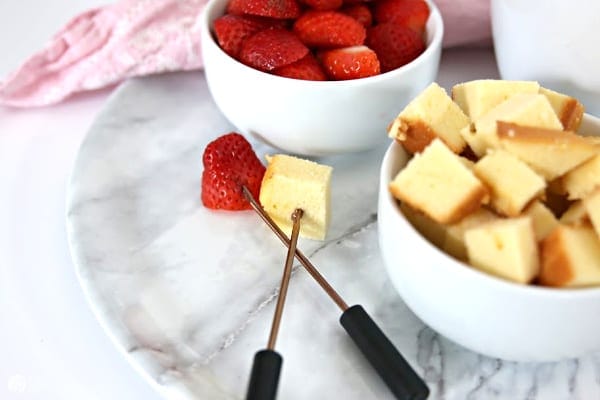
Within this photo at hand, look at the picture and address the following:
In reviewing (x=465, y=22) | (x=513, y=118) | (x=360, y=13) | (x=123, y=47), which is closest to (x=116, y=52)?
(x=123, y=47)

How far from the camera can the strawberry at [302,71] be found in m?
0.79

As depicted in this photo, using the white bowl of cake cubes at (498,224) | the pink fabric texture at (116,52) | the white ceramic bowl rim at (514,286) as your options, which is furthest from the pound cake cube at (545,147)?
the pink fabric texture at (116,52)

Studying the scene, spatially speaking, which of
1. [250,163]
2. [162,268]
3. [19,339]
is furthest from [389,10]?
[19,339]

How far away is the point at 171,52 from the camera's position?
0.97 meters

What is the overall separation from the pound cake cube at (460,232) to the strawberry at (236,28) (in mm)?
354

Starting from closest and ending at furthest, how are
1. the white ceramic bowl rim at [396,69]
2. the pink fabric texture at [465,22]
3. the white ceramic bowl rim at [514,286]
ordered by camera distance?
the white ceramic bowl rim at [514,286] < the white ceramic bowl rim at [396,69] < the pink fabric texture at [465,22]

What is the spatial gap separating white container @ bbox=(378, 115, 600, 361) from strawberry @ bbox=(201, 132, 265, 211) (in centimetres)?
20

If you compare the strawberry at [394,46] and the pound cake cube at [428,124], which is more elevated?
the pound cake cube at [428,124]

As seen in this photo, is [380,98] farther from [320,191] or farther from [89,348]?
[89,348]

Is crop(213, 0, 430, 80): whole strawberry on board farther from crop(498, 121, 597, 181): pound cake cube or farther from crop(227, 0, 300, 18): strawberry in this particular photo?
crop(498, 121, 597, 181): pound cake cube

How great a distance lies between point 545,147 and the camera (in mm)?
595

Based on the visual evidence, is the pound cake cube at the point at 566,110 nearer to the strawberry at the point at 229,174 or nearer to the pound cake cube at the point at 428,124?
the pound cake cube at the point at 428,124

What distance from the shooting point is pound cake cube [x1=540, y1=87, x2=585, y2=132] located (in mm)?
673

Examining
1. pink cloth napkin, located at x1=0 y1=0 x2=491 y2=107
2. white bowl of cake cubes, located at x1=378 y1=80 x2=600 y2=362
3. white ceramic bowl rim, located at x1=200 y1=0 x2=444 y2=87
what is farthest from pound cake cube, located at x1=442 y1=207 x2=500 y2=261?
pink cloth napkin, located at x1=0 y1=0 x2=491 y2=107
